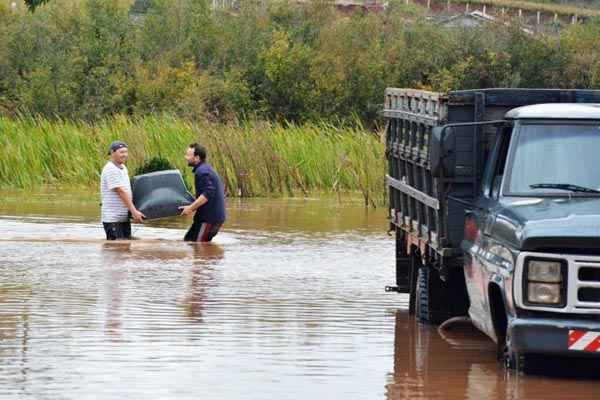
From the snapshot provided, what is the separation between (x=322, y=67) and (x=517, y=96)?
39.5 meters

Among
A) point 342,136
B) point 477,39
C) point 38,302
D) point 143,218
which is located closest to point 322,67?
point 477,39

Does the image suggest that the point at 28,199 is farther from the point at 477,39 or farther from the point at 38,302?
Result: the point at 477,39

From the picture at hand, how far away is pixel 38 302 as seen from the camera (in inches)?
597

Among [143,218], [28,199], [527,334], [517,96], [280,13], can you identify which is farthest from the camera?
[280,13]

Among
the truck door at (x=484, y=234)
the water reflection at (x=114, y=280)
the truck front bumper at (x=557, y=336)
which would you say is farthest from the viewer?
the water reflection at (x=114, y=280)

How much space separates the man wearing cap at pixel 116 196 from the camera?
21.6m

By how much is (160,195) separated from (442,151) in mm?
10901

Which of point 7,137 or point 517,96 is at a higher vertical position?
point 517,96

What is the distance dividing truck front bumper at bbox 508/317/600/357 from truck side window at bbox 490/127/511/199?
1.55 metres

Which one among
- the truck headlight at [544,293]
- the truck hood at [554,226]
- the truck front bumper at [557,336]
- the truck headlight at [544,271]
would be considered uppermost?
the truck hood at [554,226]

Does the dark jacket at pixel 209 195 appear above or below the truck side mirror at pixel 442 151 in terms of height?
below

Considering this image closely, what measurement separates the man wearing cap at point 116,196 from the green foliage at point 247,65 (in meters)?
24.4

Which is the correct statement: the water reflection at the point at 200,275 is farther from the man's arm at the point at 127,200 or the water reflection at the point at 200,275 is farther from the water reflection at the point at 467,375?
the water reflection at the point at 467,375

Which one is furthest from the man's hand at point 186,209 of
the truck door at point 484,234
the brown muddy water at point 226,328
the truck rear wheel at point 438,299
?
the truck door at point 484,234
